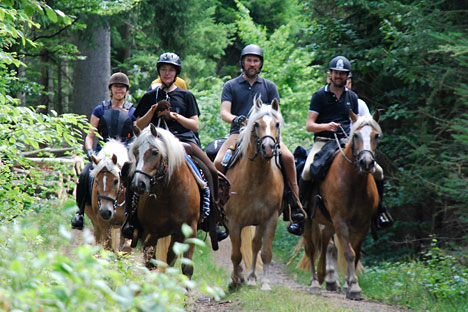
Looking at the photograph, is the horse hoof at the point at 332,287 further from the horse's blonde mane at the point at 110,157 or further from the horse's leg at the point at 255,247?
the horse's blonde mane at the point at 110,157

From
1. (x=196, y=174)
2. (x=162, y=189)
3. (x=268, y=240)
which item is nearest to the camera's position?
(x=162, y=189)

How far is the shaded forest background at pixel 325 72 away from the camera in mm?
7984

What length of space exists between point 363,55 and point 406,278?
6307mm

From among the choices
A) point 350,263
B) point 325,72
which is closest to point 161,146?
point 350,263

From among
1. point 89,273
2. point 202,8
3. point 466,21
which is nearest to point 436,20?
point 466,21

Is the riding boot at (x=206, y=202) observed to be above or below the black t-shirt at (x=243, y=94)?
below

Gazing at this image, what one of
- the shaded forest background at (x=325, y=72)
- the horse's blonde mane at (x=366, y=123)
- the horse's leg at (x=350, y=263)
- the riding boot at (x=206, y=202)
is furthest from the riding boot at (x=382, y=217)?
the riding boot at (x=206, y=202)

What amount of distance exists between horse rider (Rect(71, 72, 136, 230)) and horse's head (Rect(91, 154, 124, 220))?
1172mm

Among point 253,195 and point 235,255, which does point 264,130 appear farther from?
point 235,255

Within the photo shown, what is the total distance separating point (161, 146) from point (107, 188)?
209 centimetres

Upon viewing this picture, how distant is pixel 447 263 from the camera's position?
10.3m

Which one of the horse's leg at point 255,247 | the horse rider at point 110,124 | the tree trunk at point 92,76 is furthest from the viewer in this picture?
the tree trunk at point 92,76

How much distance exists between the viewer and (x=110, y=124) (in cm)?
1097

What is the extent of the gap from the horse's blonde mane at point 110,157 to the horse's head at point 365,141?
3470mm
